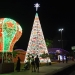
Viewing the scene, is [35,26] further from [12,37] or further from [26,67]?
[12,37]

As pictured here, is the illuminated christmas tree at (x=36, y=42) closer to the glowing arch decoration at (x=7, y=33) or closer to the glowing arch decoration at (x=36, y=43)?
the glowing arch decoration at (x=36, y=43)

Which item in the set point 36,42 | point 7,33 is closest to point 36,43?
point 36,42

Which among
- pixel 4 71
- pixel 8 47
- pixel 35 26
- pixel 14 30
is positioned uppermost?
pixel 35 26

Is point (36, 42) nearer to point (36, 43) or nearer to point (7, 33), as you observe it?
point (36, 43)

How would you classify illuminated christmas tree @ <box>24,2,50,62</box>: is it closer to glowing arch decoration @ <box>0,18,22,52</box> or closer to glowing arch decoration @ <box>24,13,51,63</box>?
glowing arch decoration @ <box>24,13,51,63</box>

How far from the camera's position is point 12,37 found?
21.6 meters

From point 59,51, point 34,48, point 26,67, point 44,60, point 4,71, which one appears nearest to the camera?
point 4,71

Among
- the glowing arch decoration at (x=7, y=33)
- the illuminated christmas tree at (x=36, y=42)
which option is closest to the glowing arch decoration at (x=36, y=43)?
the illuminated christmas tree at (x=36, y=42)

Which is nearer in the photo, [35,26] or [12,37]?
[12,37]

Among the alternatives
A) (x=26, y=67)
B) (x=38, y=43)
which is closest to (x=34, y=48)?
(x=38, y=43)

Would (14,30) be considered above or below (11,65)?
above

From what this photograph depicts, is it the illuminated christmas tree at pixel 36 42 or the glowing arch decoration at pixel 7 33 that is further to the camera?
the illuminated christmas tree at pixel 36 42

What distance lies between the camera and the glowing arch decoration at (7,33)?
21125 millimetres

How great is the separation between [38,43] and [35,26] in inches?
114
